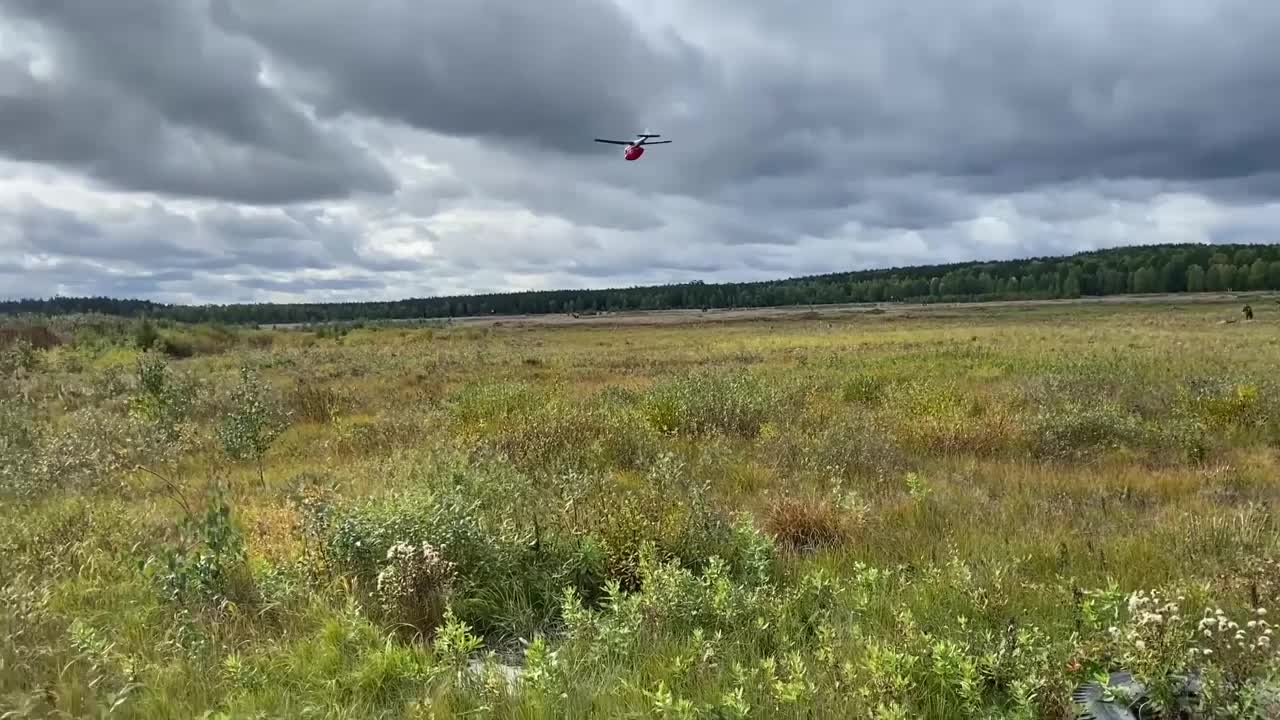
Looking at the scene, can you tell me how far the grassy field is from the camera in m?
3.50

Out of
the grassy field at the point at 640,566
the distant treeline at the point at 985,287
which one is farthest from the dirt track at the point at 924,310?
the grassy field at the point at 640,566

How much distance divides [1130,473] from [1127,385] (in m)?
7.64

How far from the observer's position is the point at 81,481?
26.2 feet

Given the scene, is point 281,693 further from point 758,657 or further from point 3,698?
point 758,657

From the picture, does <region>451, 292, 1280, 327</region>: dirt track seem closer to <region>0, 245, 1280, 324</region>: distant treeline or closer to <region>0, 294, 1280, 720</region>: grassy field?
<region>0, 245, 1280, 324</region>: distant treeline

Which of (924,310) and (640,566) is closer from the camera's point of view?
(640,566)

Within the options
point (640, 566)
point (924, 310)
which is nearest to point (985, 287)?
point (924, 310)

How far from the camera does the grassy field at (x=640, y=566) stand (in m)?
3.50

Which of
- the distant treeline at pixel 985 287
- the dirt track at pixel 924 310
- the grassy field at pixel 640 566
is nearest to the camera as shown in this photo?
the grassy field at pixel 640 566

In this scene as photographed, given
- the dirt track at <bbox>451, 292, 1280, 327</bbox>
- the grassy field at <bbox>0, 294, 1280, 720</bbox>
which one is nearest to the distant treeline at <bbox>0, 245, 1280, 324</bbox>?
the dirt track at <bbox>451, 292, 1280, 327</bbox>

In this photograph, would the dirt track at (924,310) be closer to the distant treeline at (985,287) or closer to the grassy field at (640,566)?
the distant treeline at (985,287)

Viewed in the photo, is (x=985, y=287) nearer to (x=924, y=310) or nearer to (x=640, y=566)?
(x=924, y=310)

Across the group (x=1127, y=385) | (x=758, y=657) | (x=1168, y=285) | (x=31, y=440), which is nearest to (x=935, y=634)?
(x=758, y=657)

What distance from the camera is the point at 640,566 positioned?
4770 mm
